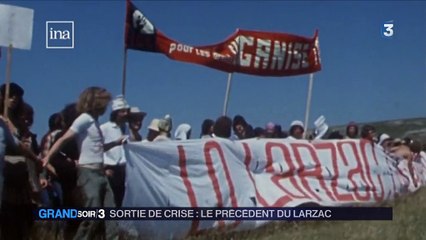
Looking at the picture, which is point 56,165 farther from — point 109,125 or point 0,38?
point 0,38

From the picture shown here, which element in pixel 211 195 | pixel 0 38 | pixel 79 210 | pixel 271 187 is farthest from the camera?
pixel 271 187

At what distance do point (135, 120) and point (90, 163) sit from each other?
36 cm

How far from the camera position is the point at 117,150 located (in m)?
4.91

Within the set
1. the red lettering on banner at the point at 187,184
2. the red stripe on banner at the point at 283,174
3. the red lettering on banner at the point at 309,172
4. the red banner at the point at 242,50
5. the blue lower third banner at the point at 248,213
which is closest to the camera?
the red banner at the point at 242,50

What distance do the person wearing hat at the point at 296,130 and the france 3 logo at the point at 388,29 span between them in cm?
66

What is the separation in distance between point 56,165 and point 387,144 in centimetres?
193

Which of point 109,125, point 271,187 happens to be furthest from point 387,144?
point 109,125

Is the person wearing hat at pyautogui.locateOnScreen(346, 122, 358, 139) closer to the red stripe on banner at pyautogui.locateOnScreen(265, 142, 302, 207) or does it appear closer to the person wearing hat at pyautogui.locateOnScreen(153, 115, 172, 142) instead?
the red stripe on banner at pyautogui.locateOnScreen(265, 142, 302, 207)

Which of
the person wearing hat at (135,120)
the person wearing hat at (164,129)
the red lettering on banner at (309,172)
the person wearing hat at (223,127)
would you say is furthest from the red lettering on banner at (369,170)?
the person wearing hat at (135,120)

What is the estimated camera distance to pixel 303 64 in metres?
4.84

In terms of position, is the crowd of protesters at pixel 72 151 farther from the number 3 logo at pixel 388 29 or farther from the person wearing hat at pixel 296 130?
the number 3 logo at pixel 388 29

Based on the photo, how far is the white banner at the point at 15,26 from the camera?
4.44 metres

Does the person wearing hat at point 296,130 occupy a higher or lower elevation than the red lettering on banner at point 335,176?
higher

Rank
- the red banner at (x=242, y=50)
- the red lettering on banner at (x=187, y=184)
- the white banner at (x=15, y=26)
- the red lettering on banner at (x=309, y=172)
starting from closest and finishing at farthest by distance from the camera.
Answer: the white banner at (x=15, y=26) → the red banner at (x=242, y=50) → the red lettering on banner at (x=187, y=184) → the red lettering on banner at (x=309, y=172)
